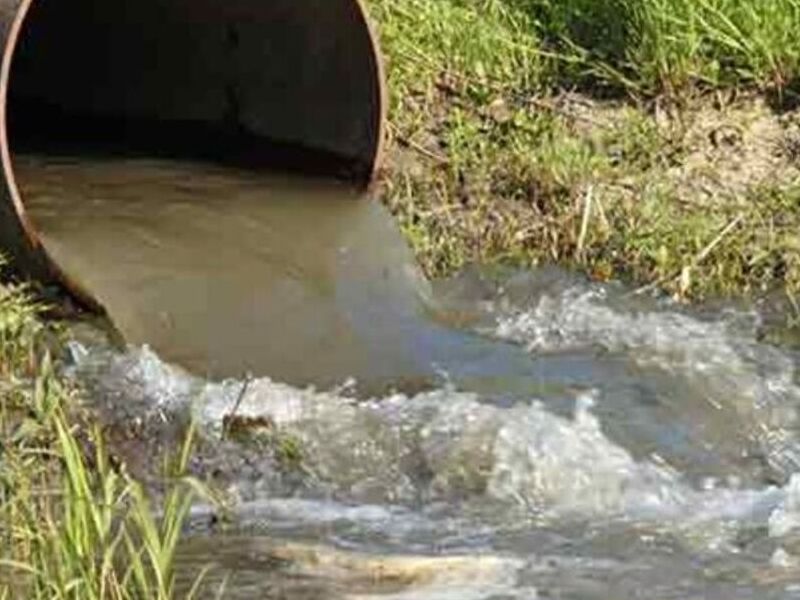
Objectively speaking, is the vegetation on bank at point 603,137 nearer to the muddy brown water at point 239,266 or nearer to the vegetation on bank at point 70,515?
the muddy brown water at point 239,266

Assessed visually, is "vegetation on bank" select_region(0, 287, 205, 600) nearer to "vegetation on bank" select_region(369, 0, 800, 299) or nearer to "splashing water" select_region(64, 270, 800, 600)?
"splashing water" select_region(64, 270, 800, 600)

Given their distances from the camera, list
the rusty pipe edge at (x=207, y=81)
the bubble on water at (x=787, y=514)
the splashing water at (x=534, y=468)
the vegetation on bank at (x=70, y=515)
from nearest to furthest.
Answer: the vegetation on bank at (x=70, y=515) → the splashing water at (x=534, y=468) → the bubble on water at (x=787, y=514) → the rusty pipe edge at (x=207, y=81)

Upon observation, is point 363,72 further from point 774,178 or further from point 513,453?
point 513,453

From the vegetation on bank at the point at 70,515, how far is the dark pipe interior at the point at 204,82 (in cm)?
201

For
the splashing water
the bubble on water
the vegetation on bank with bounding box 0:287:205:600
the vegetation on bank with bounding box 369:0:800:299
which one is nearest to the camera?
the vegetation on bank with bounding box 0:287:205:600

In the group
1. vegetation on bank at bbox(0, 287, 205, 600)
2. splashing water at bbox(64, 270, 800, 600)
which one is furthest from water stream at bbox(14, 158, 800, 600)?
vegetation on bank at bbox(0, 287, 205, 600)

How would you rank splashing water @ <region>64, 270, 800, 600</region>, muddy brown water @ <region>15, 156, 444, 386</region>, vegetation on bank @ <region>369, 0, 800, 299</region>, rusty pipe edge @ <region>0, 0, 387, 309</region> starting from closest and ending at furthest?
splashing water @ <region>64, 270, 800, 600</region>
muddy brown water @ <region>15, 156, 444, 386</region>
vegetation on bank @ <region>369, 0, 800, 299</region>
rusty pipe edge @ <region>0, 0, 387, 309</region>

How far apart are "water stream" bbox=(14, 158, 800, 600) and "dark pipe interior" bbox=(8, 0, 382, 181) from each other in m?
0.26

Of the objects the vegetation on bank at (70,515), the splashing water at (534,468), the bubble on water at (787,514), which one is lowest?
the splashing water at (534,468)

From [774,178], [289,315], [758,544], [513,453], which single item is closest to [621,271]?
[774,178]

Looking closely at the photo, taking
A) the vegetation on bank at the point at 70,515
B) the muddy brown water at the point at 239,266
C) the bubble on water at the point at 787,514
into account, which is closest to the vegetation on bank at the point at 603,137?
the muddy brown water at the point at 239,266

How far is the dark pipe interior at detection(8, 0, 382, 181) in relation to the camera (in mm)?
7184

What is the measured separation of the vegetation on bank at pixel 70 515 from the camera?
3982 mm

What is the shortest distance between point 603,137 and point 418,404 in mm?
2146
